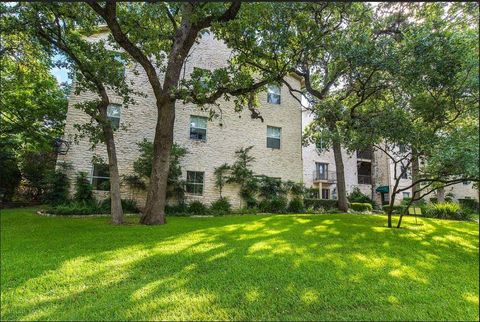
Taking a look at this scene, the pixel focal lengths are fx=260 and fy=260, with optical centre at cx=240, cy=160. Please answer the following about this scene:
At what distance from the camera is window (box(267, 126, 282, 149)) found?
16459 millimetres

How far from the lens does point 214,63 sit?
1617cm

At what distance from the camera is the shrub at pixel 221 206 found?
13422mm

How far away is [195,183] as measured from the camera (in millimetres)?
14492

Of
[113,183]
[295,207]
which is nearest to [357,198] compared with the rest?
[295,207]

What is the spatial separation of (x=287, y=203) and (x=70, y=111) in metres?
12.7

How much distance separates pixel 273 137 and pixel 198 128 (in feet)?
15.8

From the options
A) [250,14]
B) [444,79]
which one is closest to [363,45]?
[444,79]

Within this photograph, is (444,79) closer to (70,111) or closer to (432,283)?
(432,283)

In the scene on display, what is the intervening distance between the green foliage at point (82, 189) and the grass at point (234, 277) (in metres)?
5.88

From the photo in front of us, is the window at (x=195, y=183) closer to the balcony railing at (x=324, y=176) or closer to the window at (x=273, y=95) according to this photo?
the window at (x=273, y=95)

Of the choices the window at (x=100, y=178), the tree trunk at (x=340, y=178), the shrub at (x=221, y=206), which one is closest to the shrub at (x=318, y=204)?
the tree trunk at (x=340, y=178)

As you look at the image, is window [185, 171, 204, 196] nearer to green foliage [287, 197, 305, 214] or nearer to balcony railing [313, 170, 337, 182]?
green foliage [287, 197, 305, 214]

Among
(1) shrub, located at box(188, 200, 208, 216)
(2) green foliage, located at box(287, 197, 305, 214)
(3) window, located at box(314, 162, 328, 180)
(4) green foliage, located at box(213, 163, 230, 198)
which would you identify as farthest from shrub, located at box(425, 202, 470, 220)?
(1) shrub, located at box(188, 200, 208, 216)

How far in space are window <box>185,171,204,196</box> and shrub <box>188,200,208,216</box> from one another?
3.38 feet
